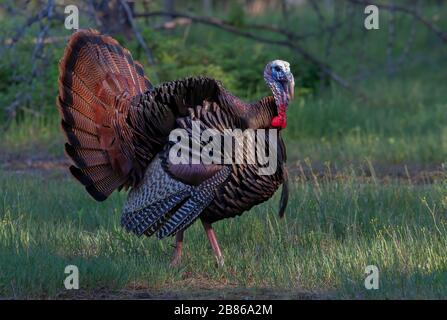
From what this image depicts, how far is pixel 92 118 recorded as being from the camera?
6574 millimetres

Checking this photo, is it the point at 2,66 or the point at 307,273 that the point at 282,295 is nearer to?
the point at 307,273

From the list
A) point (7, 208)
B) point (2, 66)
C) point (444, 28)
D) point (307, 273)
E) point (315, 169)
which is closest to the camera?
point (307, 273)

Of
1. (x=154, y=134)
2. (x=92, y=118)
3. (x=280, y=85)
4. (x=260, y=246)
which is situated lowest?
(x=260, y=246)

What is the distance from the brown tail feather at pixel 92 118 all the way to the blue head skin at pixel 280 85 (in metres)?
1.05

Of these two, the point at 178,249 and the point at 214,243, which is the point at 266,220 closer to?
the point at 214,243

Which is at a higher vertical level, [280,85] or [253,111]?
[280,85]

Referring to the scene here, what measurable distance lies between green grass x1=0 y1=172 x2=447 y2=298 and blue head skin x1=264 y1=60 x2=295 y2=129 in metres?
0.90

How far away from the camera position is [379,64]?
16016mm

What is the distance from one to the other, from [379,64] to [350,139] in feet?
18.0

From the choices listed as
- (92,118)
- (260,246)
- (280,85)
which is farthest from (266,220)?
(92,118)

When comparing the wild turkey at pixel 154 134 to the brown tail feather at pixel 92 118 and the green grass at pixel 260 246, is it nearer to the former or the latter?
the brown tail feather at pixel 92 118

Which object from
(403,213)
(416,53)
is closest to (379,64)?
(416,53)

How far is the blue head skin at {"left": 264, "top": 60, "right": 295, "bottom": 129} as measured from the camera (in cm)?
623

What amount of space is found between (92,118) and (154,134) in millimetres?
476
